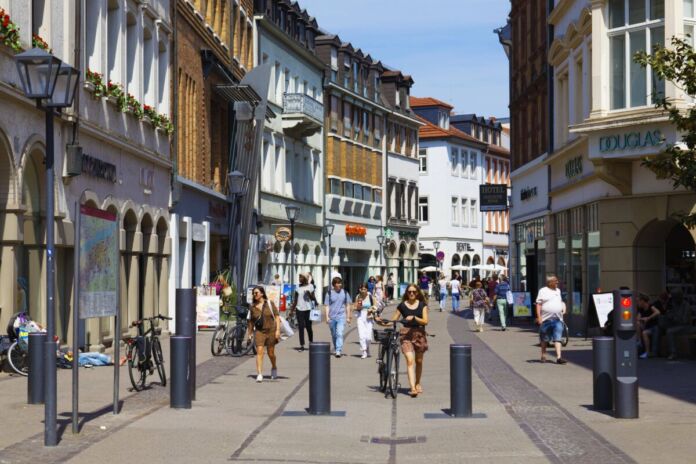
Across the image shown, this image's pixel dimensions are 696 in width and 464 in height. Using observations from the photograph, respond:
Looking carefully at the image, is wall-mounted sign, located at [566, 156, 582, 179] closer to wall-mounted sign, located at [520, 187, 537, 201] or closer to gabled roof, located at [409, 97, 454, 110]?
wall-mounted sign, located at [520, 187, 537, 201]

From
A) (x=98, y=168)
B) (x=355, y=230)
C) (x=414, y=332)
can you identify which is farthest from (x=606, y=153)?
(x=355, y=230)

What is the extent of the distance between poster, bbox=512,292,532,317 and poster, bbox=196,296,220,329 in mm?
9294

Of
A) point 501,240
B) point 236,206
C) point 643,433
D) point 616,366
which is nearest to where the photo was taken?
point 643,433

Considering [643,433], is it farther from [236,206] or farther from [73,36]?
[236,206]

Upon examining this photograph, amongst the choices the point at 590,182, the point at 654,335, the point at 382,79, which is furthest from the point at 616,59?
the point at 382,79

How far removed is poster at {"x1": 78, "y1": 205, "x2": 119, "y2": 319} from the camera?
1397 cm

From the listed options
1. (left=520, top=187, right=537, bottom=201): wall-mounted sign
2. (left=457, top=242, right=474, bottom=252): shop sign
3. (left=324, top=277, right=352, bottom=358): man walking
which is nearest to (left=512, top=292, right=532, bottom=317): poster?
(left=520, top=187, right=537, bottom=201): wall-mounted sign

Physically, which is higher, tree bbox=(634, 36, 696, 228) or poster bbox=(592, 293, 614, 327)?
tree bbox=(634, 36, 696, 228)

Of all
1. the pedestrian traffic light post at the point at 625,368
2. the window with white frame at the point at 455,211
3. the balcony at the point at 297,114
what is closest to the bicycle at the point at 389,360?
the pedestrian traffic light post at the point at 625,368

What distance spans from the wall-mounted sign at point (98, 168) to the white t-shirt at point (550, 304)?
9243mm

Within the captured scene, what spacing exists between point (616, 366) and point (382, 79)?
69.7m

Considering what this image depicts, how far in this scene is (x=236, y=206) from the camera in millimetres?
47031

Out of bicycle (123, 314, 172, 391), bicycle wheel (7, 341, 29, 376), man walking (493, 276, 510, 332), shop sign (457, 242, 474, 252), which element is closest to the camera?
bicycle (123, 314, 172, 391)

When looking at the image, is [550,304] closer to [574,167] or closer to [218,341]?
[218,341]
